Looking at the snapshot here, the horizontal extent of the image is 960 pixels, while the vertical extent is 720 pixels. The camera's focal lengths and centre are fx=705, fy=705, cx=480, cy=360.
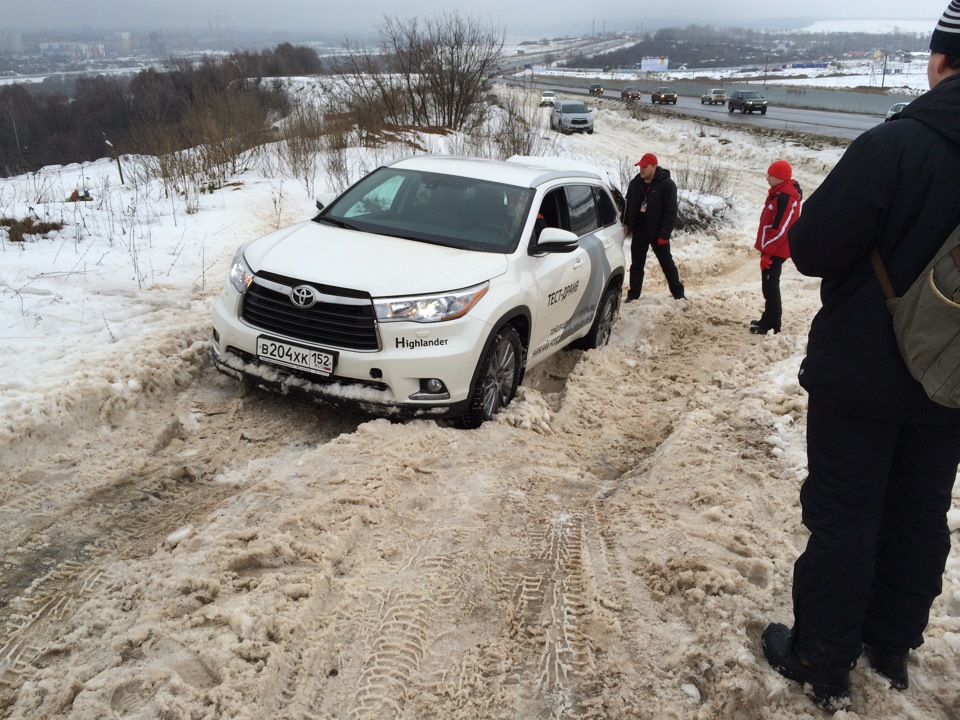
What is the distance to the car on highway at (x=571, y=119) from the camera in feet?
110

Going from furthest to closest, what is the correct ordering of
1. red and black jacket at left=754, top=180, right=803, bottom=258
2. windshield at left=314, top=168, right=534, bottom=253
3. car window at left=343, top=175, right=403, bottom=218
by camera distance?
red and black jacket at left=754, top=180, right=803, bottom=258 < car window at left=343, top=175, right=403, bottom=218 < windshield at left=314, top=168, right=534, bottom=253

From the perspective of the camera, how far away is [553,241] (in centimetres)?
527

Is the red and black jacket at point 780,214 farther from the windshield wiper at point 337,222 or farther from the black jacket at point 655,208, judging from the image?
the windshield wiper at point 337,222

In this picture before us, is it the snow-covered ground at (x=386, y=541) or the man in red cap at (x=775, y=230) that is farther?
the man in red cap at (x=775, y=230)

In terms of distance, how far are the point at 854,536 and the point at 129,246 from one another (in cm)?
820

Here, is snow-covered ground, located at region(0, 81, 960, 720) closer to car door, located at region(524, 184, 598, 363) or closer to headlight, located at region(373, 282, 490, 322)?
car door, located at region(524, 184, 598, 363)

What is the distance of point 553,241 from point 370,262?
141cm

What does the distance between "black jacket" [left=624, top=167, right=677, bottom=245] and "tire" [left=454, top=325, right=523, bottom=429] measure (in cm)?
377

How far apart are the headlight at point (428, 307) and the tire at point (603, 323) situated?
2399mm

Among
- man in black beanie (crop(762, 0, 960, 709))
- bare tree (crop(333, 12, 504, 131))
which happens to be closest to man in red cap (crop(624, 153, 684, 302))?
man in black beanie (crop(762, 0, 960, 709))

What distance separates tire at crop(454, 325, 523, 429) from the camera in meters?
4.70

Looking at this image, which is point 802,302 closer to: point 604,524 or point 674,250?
point 674,250

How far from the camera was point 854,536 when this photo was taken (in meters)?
2.30

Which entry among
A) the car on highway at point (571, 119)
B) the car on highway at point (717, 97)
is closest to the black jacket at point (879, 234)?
the car on highway at point (571, 119)
